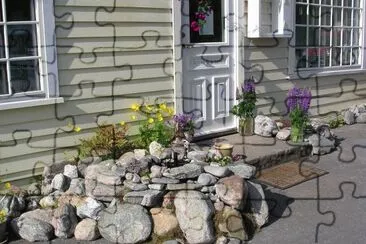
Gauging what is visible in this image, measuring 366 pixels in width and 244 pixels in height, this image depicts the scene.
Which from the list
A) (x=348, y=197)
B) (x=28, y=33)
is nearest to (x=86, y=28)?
(x=28, y=33)

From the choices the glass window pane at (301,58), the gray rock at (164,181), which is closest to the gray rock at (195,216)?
the gray rock at (164,181)

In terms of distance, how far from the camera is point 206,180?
4848mm

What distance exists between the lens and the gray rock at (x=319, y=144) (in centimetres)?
721

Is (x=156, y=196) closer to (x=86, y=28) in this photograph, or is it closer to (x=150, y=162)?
(x=150, y=162)

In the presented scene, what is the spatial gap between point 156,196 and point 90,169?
0.88 m

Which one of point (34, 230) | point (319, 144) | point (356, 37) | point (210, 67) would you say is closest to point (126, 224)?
point (34, 230)

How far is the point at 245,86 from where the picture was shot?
7305 mm

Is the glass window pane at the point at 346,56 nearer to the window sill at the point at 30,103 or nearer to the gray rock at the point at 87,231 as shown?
the window sill at the point at 30,103

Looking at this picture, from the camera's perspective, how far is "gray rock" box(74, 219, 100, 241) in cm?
466

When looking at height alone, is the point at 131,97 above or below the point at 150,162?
above

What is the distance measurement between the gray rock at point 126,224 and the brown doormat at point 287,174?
1.99m

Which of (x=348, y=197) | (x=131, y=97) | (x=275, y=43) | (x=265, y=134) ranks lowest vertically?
(x=348, y=197)

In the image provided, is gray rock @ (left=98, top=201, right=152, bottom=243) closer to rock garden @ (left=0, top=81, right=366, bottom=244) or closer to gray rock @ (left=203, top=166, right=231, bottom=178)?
rock garden @ (left=0, top=81, right=366, bottom=244)

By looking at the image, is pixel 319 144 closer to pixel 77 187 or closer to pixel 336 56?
pixel 336 56
